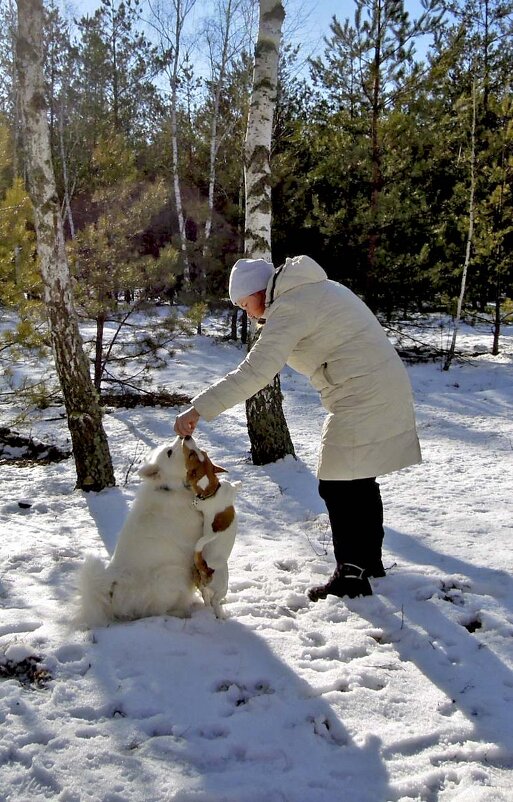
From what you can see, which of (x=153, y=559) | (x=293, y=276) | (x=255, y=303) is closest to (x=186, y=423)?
(x=153, y=559)

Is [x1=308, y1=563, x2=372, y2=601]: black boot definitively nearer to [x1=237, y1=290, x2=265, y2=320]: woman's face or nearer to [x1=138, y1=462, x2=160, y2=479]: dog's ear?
[x1=138, y1=462, x2=160, y2=479]: dog's ear

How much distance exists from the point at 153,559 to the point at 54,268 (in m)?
3.44

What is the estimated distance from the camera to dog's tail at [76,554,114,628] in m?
2.93

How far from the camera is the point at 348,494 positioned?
3.30 m

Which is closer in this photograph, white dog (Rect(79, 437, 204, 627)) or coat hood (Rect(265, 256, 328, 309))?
white dog (Rect(79, 437, 204, 627))

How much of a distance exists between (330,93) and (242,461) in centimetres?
1036

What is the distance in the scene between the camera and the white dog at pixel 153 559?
9.78 ft

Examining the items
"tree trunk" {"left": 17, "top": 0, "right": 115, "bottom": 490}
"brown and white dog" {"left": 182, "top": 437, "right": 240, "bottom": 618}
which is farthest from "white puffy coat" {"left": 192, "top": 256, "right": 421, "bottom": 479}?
"tree trunk" {"left": 17, "top": 0, "right": 115, "bottom": 490}

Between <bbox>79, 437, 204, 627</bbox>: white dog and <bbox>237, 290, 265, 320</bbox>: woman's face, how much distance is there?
881mm

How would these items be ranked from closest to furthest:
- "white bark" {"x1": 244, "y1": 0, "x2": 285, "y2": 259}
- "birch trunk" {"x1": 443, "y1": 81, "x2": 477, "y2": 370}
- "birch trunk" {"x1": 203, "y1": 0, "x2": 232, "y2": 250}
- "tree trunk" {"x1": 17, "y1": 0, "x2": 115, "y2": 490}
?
"tree trunk" {"x1": 17, "y1": 0, "x2": 115, "y2": 490} < "white bark" {"x1": 244, "y1": 0, "x2": 285, "y2": 259} < "birch trunk" {"x1": 443, "y1": 81, "x2": 477, "y2": 370} < "birch trunk" {"x1": 203, "y1": 0, "x2": 232, "y2": 250}

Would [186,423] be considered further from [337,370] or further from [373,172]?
[373,172]

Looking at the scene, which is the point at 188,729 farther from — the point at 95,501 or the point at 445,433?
the point at 445,433

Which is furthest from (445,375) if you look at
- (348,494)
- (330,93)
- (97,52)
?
(97,52)

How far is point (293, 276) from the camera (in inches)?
122
